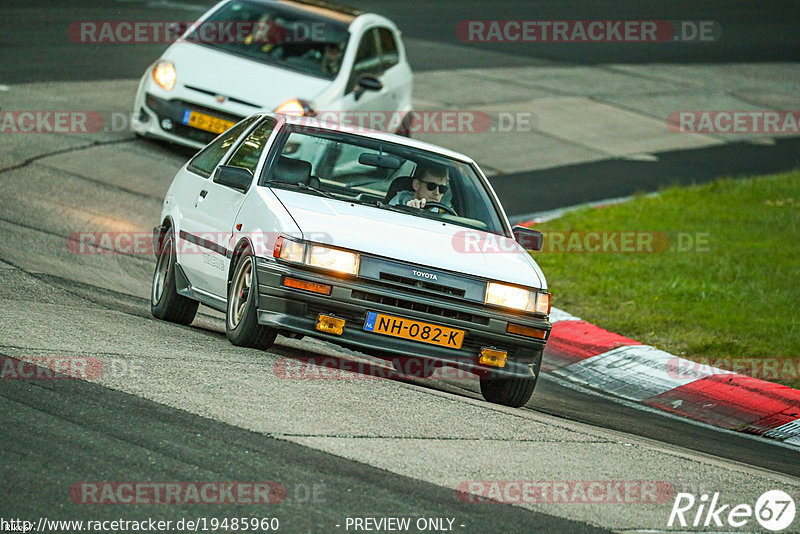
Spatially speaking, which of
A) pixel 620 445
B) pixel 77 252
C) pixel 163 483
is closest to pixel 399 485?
pixel 163 483

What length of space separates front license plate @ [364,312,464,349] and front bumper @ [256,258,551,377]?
2 cm

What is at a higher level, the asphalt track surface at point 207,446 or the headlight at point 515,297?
the headlight at point 515,297

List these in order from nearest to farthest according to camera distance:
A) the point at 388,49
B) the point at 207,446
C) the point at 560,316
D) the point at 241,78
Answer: the point at 207,446 → the point at 560,316 → the point at 241,78 → the point at 388,49

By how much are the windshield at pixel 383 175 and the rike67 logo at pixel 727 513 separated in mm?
2955

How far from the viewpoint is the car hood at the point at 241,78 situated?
14.2 meters

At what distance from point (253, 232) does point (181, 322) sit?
1.61 metres
